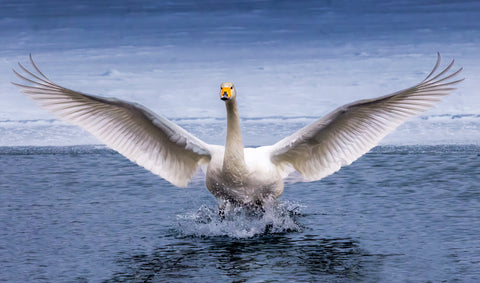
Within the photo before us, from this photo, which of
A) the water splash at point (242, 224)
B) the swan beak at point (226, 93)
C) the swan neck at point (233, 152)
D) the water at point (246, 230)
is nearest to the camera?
the water at point (246, 230)

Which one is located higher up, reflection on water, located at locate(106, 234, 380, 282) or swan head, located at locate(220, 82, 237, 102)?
swan head, located at locate(220, 82, 237, 102)

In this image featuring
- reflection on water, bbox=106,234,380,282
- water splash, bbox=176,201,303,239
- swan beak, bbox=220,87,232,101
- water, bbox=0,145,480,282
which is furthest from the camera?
water splash, bbox=176,201,303,239

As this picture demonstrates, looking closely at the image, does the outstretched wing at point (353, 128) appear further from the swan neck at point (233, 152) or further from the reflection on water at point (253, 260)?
the reflection on water at point (253, 260)

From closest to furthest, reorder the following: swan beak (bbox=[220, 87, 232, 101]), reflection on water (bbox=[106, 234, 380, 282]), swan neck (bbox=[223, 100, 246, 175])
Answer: reflection on water (bbox=[106, 234, 380, 282])
swan beak (bbox=[220, 87, 232, 101])
swan neck (bbox=[223, 100, 246, 175])

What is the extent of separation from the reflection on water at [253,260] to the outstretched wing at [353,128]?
148cm

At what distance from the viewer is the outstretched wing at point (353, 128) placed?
1033 cm

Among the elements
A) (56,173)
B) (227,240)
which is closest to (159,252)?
(227,240)

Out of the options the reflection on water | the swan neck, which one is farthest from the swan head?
the reflection on water

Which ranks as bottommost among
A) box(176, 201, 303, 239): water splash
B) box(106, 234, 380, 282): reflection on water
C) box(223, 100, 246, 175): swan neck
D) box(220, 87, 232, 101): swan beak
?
box(106, 234, 380, 282): reflection on water

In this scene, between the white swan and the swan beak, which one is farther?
the white swan

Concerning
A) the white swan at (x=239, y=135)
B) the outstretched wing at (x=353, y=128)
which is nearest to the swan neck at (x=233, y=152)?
the white swan at (x=239, y=135)

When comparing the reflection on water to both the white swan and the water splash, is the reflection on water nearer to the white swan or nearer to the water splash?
the water splash

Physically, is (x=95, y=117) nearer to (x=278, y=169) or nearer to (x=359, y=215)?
(x=278, y=169)

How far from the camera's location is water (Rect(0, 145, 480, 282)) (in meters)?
8.41
